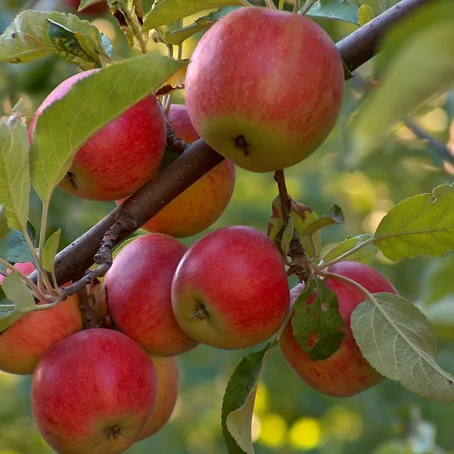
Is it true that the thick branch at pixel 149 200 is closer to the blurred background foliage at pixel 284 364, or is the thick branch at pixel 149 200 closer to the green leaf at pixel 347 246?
the green leaf at pixel 347 246

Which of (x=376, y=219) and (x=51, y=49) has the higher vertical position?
(x=51, y=49)

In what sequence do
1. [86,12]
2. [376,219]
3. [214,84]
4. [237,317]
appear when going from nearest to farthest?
1. [214,84]
2. [237,317]
3. [86,12]
4. [376,219]

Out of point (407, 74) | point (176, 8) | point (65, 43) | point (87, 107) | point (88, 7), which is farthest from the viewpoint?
point (88, 7)

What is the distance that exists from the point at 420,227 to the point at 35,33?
79 cm

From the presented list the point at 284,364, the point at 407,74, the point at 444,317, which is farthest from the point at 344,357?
the point at 284,364

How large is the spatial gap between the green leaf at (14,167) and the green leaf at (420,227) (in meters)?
0.65

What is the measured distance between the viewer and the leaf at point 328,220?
4.48ft

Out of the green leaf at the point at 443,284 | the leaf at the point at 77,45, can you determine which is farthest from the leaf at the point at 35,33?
the green leaf at the point at 443,284

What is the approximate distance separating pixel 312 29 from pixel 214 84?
17cm

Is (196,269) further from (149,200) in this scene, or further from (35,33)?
(35,33)

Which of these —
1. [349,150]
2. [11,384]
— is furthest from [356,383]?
[11,384]

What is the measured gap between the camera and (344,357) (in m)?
1.38

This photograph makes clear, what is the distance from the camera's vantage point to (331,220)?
137 centimetres

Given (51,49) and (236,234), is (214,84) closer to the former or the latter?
(236,234)
